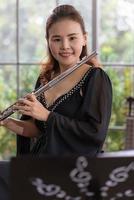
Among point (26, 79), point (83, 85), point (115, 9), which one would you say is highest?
point (115, 9)

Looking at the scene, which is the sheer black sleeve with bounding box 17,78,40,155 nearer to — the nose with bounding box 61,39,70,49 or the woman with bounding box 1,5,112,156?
the woman with bounding box 1,5,112,156

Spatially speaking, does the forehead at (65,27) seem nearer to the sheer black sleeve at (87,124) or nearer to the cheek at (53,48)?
the cheek at (53,48)

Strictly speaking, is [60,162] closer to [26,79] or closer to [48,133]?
[48,133]

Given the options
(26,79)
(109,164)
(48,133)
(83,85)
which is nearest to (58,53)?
(83,85)

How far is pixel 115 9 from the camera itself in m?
2.47

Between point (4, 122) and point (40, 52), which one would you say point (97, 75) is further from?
point (40, 52)

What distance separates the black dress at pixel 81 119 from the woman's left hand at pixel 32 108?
0.8 inches

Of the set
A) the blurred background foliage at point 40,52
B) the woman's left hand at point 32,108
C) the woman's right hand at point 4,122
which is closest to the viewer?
the woman's left hand at point 32,108

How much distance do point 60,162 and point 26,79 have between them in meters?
1.81

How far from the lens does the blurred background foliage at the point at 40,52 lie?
2.46 m

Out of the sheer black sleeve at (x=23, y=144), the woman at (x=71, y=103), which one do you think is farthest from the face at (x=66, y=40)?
the sheer black sleeve at (x=23, y=144)

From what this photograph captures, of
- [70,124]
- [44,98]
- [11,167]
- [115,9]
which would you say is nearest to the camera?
[11,167]

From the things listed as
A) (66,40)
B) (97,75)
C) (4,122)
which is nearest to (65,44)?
(66,40)

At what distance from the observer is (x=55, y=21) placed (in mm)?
1198
